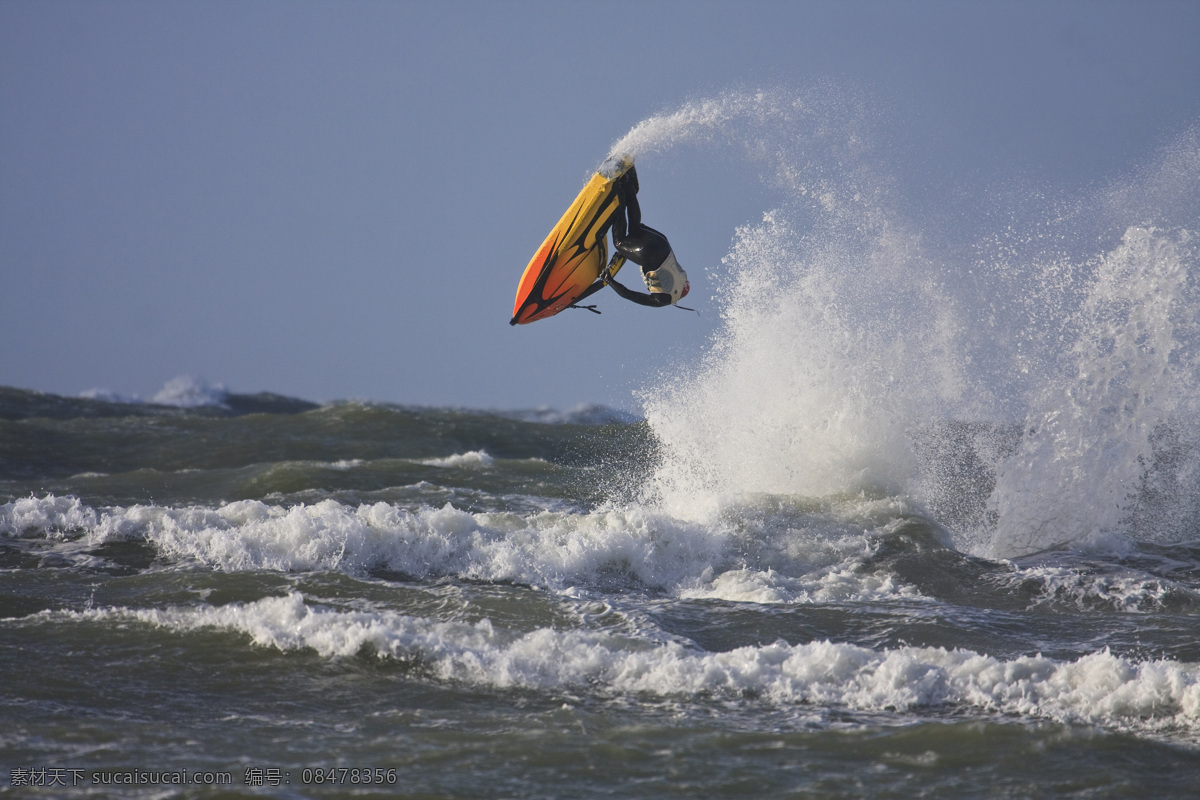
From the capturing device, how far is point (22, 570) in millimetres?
8203

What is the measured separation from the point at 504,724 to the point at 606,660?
1070 mm

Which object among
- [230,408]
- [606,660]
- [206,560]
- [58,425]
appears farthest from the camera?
[230,408]

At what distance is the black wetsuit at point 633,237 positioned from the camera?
356 inches

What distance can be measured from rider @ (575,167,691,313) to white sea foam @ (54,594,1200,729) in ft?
12.4

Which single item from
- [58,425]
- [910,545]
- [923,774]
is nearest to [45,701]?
[923,774]

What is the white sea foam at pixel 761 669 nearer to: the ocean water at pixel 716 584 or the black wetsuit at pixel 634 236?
the ocean water at pixel 716 584

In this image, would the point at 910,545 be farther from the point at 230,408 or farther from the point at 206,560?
the point at 230,408

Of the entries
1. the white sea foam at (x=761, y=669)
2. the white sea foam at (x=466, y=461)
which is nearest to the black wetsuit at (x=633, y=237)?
the white sea foam at (x=761, y=669)

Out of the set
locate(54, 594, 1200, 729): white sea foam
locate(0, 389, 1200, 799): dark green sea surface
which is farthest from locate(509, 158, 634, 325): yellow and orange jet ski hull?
locate(54, 594, 1200, 729): white sea foam

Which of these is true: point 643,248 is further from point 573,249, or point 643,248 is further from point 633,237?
point 573,249

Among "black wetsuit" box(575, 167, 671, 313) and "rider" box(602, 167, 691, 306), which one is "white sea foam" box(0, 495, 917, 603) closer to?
"rider" box(602, 167, 691, 306)

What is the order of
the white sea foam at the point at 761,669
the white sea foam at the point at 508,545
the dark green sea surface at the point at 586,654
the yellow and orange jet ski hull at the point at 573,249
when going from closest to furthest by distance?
the dark green sea surface at the point at 586,654 → the white sea foam at the point at 761,669 → the white sea foam at the point at 508,545 → the yellow and orange jet ski hull at the point at 573,249

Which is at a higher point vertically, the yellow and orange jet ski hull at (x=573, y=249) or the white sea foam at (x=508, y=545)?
the yellow and orange jet ski hull at (x=573, y=249)

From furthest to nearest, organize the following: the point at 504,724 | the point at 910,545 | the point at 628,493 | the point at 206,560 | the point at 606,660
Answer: the point at 628,493
the point at 910,545
the point at 206,560
the point at 606,660
the point at 504,724
